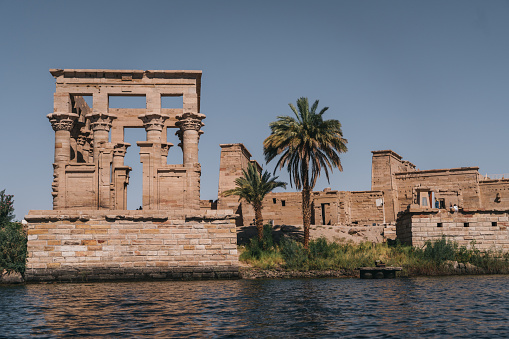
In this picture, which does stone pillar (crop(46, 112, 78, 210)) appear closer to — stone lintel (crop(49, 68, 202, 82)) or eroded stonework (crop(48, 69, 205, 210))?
eroded stonework (crop(48, 69, 205, 210))

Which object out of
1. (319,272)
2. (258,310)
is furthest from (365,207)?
(258,310)

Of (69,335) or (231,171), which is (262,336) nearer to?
(69,335)

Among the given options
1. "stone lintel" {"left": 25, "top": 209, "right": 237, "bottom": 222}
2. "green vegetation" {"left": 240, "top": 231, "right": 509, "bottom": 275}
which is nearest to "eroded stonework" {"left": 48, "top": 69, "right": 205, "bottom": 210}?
"stone lintel" {"left": 25, "top": 209, "right": 237, "bottom": 222}

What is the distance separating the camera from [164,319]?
15.7 metres

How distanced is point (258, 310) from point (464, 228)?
20648 millimetres

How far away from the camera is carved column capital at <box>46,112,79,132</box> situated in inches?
1236

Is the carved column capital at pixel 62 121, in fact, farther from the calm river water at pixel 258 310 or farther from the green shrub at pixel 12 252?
the calm river water at pixel 258 310

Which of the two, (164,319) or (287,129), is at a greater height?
(287,129)

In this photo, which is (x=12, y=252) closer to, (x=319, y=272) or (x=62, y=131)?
(x=62, y=131)

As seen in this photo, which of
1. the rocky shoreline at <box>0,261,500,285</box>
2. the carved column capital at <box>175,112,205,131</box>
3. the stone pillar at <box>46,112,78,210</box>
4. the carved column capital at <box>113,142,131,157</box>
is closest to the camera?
the stone pillar at <box>46,112,78,210</box>

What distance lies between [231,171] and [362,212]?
1115 cm

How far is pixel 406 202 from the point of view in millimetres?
52656

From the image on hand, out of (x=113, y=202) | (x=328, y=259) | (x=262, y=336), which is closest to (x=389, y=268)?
(x=328, y=259)

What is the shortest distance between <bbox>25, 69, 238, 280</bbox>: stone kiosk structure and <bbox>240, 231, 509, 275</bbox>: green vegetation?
14.4 feet
